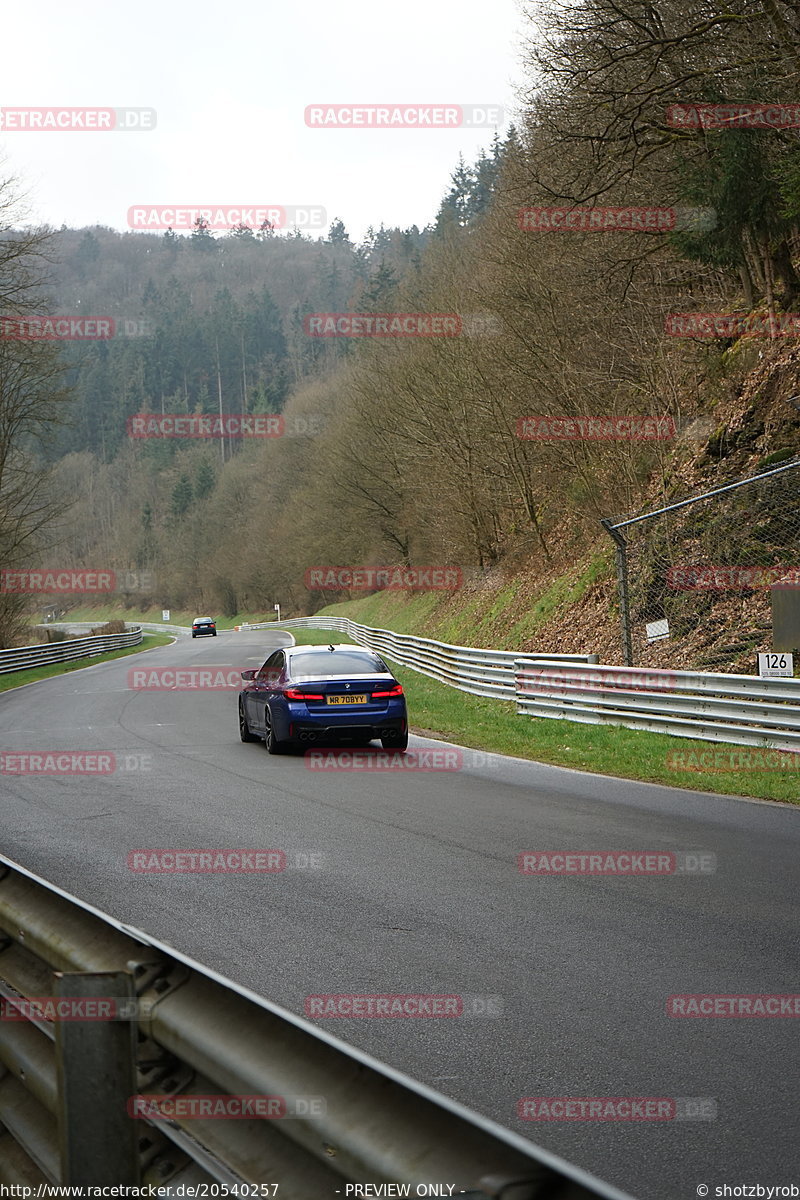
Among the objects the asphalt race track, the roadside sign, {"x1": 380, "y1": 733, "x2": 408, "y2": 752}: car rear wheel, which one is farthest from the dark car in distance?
the asphalt race track

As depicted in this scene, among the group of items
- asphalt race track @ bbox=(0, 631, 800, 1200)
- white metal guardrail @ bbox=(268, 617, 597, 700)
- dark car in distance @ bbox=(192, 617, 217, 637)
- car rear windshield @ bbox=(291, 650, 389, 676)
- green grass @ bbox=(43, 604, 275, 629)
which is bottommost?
green grass @ bbox=(43, 604, 275, 629)

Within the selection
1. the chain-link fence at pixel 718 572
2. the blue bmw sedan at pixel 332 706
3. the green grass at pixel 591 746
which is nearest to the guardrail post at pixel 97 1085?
the green grass at pixel 591 746

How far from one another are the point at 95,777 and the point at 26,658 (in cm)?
3064

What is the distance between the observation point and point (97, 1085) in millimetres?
2584

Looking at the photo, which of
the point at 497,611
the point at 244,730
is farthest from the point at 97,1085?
the point at 497,611

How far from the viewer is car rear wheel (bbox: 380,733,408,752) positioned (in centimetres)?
1580

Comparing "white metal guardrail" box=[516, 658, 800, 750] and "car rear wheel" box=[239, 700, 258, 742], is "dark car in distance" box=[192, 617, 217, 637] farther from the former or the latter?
"car rear wheel" box=[239, 700, 258, 742]

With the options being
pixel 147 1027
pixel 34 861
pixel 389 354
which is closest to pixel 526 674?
pixel 34 861

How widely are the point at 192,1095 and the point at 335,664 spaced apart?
1353 centimetres

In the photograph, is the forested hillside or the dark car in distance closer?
Answer: the forested hillside

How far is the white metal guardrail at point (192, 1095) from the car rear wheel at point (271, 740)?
12.2 meters

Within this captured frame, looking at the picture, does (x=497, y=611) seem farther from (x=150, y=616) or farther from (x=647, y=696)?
(x=150, y=616)

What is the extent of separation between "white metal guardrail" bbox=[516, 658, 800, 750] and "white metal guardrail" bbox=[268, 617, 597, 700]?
70cm

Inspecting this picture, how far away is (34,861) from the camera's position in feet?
28.9
